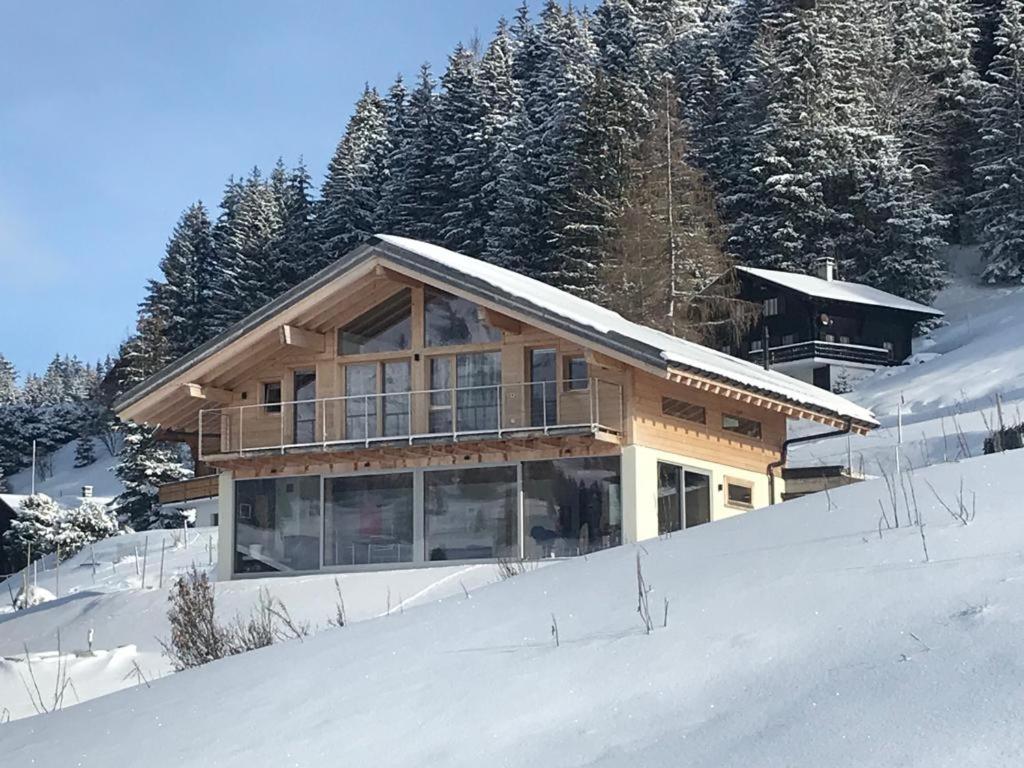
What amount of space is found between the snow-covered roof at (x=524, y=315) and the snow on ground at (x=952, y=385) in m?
3.28

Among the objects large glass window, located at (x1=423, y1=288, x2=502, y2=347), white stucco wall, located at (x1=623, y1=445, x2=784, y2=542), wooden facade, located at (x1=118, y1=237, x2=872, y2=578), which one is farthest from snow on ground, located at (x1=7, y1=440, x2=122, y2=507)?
white stucco wall, located at (x1=623, y1=445, x2=784, y2=542)

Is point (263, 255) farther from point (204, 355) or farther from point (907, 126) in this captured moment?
point (204, 355)

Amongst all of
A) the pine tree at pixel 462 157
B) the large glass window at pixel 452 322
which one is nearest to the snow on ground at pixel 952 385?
the large glass window at pixel 452 322

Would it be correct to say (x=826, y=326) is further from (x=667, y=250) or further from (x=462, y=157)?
(x=462, y=157)

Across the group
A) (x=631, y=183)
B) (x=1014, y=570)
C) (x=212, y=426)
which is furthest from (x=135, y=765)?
(x=631, y=183)

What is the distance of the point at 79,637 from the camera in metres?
20.7

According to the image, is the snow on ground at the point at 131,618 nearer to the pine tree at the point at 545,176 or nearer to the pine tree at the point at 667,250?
the pine tree at the point at 667,250

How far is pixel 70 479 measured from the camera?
75.4 m

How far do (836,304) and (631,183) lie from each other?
959 centimetres

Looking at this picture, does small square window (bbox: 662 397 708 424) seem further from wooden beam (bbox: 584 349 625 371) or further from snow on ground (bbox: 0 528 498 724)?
snow on ground (bbox: 0 528 498 724)

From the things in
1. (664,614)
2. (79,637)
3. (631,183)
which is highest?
(631,183)

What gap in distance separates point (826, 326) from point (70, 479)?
45.2m

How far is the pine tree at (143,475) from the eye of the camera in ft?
183

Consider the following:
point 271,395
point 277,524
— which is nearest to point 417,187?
point 271,395
